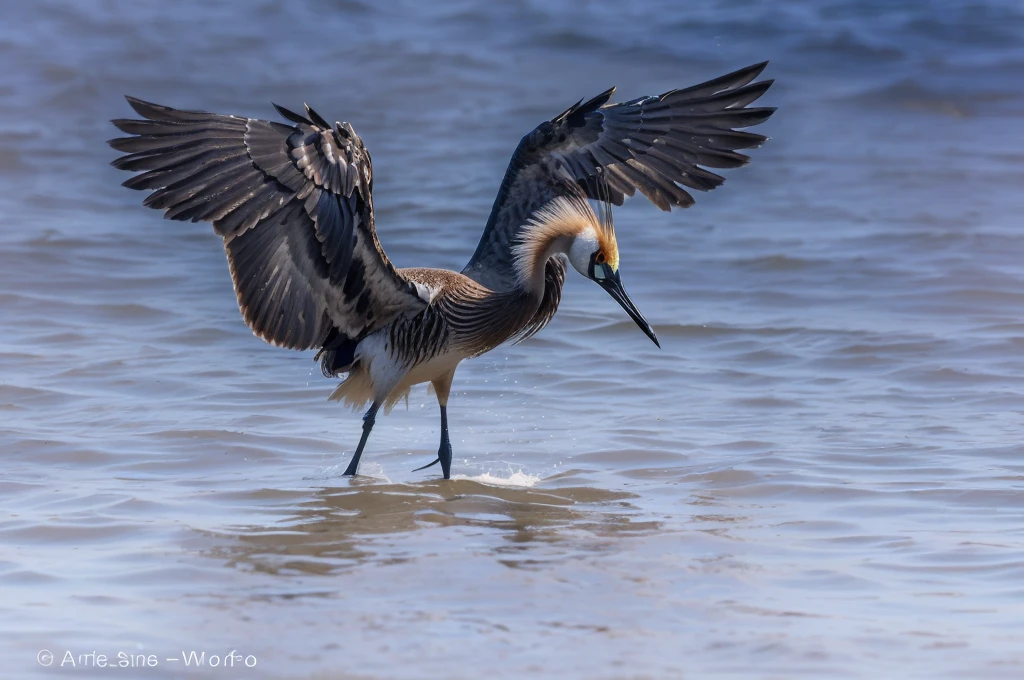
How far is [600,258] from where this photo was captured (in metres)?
6.60

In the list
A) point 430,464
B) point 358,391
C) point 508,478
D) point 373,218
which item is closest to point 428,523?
point 508,478

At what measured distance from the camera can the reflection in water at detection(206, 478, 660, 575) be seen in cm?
503

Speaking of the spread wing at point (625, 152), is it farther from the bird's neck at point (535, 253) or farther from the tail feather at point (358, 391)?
the tail feather at point (358, 391)

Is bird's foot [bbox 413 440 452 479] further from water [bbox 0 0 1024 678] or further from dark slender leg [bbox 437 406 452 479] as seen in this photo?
water [bbox 0 0 1024 678]

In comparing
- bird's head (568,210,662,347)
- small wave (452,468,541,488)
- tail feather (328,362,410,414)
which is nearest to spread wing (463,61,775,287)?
bird's head (568,210,662,347)

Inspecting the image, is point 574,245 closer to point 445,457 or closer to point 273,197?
point 445,457

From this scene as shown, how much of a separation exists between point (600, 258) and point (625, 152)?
2.96 feet

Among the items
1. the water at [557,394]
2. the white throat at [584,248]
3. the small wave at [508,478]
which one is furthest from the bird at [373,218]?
the water at [557,394]

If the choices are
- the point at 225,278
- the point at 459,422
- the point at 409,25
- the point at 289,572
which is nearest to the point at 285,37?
the point at 409,25

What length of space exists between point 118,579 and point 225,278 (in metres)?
6.11

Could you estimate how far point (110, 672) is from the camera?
383 cm

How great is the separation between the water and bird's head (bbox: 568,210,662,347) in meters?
0.77

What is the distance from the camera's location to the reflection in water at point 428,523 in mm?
5027

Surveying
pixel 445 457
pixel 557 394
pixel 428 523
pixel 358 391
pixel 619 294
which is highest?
pixel 619 294
